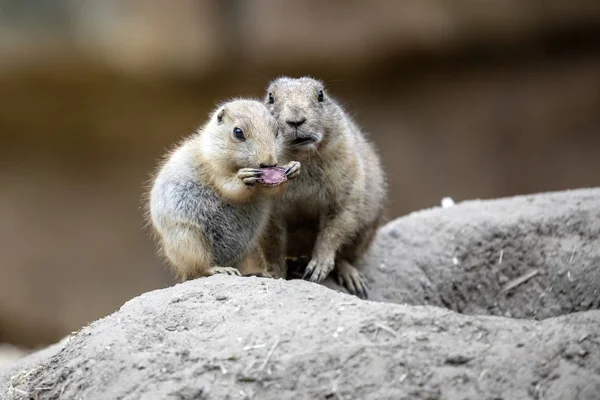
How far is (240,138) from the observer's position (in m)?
5.59

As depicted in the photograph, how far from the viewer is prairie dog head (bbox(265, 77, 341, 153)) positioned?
580cm

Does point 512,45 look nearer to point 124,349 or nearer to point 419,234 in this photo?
point 419,234

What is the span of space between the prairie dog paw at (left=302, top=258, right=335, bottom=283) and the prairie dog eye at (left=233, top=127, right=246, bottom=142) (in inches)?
47.6

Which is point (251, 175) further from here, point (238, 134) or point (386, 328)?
point (386, 328)

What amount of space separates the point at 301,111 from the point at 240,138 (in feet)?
1.81

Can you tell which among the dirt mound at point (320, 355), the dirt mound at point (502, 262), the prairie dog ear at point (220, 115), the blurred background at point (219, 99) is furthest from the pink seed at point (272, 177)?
the blurred background at point (219, 99)

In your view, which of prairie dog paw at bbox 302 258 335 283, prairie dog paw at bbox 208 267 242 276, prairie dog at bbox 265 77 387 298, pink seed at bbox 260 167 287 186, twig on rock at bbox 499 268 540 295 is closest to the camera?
pink seed at bbox 260 167 287 186

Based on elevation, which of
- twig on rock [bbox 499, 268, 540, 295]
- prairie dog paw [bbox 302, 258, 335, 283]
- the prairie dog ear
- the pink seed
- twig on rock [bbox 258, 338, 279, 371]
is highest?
the prairie dog ear

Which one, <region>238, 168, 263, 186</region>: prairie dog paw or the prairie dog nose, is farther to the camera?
the prairie dog nose

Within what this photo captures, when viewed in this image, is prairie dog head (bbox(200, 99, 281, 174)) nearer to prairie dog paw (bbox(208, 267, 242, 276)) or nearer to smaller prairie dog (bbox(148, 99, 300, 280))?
smaller prairie dog (bbox(148, 99, 300, 280))

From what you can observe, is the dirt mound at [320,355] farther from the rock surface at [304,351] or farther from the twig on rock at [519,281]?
the twig on rock at [519,281]

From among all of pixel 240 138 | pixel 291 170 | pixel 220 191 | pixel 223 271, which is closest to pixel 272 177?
pixel 291 170

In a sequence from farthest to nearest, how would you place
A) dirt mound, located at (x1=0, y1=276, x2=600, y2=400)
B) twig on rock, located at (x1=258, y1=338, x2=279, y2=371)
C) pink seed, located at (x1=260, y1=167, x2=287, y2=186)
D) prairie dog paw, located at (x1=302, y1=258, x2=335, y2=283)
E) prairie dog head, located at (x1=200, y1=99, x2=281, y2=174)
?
prairie dog paw, located at (x1=302, y1=258, x2=335, y2=283)
prairie dog head, located at (x1=200, y1=99, x2=281, y2=174)
pink seed, located at (x1=260, y1=167, x2=287, y2=186)
twig on rock, located at (x1=258, y1=338, x2=279, y2=371)
dirt mound, located at (x1=0, y1=276, x2=600, y2=400)

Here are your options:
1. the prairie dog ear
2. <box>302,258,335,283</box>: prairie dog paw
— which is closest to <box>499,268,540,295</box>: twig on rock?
<box>302,258,335,283</box>: prairie dog paw
